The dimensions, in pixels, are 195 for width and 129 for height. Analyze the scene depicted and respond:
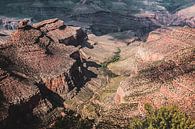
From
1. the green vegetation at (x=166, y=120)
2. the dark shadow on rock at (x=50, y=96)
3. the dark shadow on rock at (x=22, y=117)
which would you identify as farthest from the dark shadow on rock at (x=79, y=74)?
the green vegetation at (x=166, y=120)

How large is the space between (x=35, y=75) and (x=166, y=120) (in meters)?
45.8

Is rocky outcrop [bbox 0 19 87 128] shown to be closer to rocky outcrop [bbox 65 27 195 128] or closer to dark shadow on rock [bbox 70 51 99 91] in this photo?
dark shadow on rock [bbox 70 51 99 91]

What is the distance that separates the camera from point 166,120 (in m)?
85.3

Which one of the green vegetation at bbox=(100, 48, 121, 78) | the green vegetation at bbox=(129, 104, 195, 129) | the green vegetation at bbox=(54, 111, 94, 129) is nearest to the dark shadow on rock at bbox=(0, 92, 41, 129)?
the green vegetation at bbox=(54, 111, 94, 129)

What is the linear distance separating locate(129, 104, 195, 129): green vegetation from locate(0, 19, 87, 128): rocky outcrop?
2527 centimetres

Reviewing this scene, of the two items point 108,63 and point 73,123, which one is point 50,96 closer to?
point 73,123

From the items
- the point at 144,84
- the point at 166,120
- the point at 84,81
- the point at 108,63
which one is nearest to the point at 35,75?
the point at 84,81

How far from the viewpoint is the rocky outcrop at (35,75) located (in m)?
103

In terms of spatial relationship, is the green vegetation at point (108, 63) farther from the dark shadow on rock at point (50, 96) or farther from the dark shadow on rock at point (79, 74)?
the dark shadow on rock at point (50, 96)

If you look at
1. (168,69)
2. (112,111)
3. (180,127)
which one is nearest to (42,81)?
(112,111)

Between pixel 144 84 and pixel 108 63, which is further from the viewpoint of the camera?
pixel 108 63

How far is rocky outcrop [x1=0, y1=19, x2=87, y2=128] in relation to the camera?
103312 mm

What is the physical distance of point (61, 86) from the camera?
406 feet

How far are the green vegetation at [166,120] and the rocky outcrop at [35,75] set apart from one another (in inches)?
995
